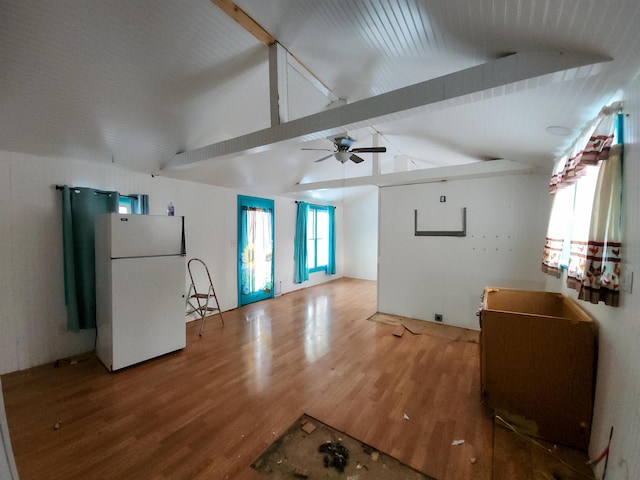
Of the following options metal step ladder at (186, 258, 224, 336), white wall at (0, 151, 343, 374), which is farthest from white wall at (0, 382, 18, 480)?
metal step ladder at (186, 258, 224, 336)

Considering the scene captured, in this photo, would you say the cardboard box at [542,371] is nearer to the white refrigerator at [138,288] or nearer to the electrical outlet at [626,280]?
the electrical outlet at [626,280]

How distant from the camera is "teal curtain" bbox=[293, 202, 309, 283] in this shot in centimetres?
586

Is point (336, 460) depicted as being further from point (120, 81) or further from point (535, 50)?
point (120, 81)

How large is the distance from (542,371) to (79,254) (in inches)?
167

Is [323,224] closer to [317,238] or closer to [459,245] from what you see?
[317,238]

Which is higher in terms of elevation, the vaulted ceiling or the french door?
the vaulted ceiling

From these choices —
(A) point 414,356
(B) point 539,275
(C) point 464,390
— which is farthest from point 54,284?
(B) point 539,275

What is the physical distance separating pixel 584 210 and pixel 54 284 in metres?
4.73

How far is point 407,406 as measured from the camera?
81.6 inches

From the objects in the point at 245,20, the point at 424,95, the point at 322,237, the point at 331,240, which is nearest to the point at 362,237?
the point at 331,240

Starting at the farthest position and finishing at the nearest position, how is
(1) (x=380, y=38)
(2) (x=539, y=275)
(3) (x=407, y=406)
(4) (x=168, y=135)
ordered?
(2) (x=539, y=275) < (4) (x=168, y=135) < (3) (x=407, y=406) < (1) (x=380, y=38)

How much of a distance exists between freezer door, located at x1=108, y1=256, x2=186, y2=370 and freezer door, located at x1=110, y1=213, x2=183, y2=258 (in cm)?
8

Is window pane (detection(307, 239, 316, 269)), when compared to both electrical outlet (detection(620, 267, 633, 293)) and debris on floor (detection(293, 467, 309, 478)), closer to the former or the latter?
debris on floor (detection(293, 467, 309, 478))

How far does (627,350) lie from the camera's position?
4.19 ft
